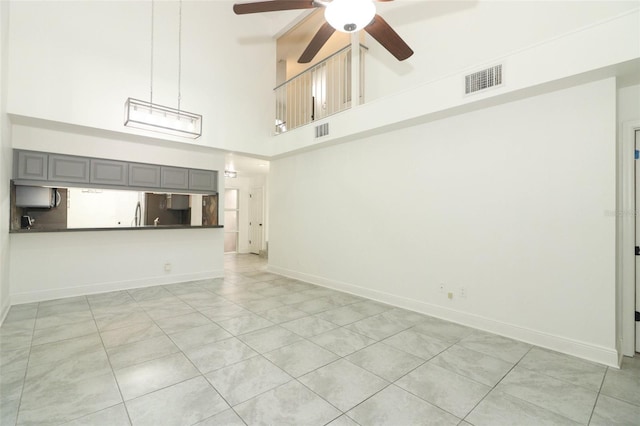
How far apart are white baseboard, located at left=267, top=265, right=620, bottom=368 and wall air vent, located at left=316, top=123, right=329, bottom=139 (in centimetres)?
253

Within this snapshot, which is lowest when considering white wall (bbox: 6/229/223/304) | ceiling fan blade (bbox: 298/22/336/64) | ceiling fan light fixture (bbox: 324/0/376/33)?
white wall (bbox: 6/229/223/304)

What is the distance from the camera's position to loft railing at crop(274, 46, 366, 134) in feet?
18.2

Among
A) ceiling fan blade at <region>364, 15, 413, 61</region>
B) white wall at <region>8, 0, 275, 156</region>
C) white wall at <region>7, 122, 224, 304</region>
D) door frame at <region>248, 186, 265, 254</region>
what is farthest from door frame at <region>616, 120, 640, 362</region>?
door frame at <region>248, 186, 265, 254</region>

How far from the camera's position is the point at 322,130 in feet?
15.9

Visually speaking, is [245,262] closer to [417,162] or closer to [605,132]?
[417,162]

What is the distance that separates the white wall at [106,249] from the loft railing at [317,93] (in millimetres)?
1954

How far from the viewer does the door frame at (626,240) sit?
2.70m

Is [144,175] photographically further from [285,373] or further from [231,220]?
[231,220]

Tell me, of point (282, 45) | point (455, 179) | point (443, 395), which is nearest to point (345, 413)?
point (443, 395)

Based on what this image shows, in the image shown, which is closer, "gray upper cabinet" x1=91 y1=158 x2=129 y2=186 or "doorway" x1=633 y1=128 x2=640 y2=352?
"doorway" x1=633 y1=128 x2=640 y2=352

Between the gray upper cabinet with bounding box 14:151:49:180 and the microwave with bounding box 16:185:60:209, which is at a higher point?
the gray upper cabinet with bounding box 14:151:49:180

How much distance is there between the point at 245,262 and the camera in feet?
25.2

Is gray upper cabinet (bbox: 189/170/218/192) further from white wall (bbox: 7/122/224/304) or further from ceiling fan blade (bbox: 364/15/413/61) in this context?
ceiling fan blade (bbox: 364/15/413/61)

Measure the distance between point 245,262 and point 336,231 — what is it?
12.1 feet
